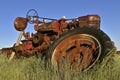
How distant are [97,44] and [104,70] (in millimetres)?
666

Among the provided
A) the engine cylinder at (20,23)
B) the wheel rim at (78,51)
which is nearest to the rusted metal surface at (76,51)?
the wheel rim at (78,51)

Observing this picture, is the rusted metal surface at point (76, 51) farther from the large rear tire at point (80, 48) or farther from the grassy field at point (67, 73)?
the grassy field at point (67, 73)

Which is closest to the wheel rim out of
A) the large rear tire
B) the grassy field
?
the large rear tire

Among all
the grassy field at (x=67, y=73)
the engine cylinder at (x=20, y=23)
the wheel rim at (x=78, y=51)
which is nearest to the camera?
the grassy field at (x=67, y=73)

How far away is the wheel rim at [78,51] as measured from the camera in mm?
7133

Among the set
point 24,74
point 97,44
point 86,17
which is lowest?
Result: point 24,74

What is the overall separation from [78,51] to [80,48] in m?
0.08

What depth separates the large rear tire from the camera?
23.4 feet

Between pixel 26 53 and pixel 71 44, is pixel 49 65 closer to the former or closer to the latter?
pixel 71 44

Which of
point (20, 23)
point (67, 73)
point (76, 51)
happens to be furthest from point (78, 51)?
point (20, 23)

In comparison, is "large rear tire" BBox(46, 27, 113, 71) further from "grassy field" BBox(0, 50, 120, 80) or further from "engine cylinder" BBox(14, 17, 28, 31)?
"engine cylinder" BBox(14, 17, 28, 31)

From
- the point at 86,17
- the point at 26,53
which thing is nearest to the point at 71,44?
the point at 86,17

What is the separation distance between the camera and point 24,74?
7180 mm

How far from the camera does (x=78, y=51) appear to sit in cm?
722
